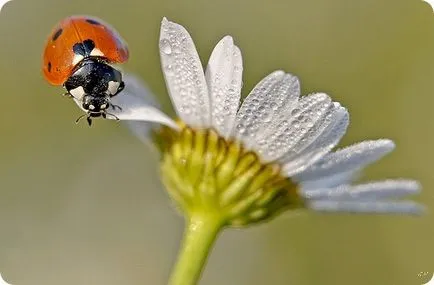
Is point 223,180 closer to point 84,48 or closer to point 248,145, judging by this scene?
point 248,145

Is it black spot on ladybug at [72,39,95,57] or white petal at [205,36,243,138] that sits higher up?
black spot on ladybug at [72,39,95,57]

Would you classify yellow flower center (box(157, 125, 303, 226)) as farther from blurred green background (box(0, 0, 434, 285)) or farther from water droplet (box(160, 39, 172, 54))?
blurred green background (box(0, 0, 434, 285))

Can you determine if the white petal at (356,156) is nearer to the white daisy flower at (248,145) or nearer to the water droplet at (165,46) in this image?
the white daisy flower at (248,145)

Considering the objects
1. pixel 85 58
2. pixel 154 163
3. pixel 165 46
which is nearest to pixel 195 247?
pixel 165 46

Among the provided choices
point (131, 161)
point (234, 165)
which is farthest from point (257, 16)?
point (234, 165)

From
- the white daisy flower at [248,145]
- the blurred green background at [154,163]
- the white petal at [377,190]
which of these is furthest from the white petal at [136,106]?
the blurred green background at [154,163]

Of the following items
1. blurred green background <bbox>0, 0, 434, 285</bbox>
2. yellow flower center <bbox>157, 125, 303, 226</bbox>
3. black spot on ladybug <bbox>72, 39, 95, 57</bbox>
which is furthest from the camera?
blurred green background <bbox>0, 0, 434, 285</bbox>

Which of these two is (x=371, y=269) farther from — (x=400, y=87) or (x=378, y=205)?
(x=378, y=205)

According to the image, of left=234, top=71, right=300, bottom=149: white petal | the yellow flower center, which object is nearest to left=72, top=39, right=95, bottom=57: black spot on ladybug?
the yellow flower center
